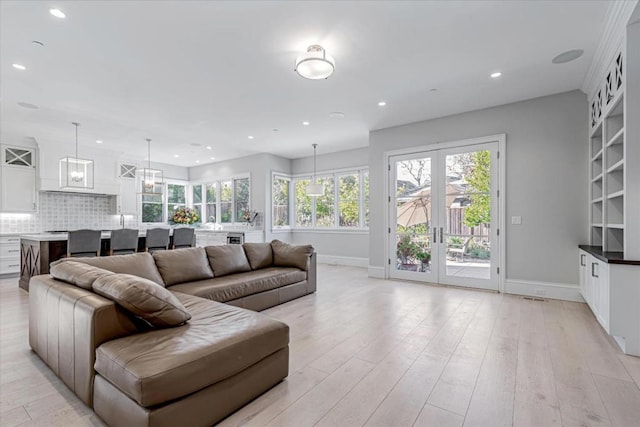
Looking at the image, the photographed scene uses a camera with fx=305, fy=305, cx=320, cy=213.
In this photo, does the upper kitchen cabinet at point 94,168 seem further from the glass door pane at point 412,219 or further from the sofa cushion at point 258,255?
the glass door pane at point 412,219

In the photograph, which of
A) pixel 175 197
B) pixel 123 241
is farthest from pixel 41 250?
pixel 175 197

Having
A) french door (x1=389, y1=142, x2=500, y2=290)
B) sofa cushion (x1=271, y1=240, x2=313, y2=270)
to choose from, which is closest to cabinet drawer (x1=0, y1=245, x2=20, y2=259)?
sofa cushion (x1=271, y1=240, x2=313, y2=270)

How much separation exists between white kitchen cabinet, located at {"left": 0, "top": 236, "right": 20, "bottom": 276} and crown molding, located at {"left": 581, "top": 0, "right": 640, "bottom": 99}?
9418 millimetres

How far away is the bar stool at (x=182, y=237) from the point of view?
607cm

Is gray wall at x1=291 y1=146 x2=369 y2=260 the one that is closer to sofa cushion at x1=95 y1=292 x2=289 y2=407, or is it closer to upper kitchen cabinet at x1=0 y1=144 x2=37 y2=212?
sofa cushion at x1=95 y1=292 x2=289 y2=407

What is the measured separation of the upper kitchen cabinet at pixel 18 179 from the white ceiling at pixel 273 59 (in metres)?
0.95

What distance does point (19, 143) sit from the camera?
6363 millimetres

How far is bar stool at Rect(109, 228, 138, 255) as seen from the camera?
5.11 metres

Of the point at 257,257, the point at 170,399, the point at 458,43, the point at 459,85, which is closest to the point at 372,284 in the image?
the point at 257,257

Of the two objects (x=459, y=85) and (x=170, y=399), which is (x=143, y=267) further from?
(x=459, y=85)

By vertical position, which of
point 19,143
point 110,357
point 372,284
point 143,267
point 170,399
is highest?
point 19,143

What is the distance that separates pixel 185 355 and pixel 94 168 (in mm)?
7548

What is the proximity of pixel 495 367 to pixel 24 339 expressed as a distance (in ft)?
13.9

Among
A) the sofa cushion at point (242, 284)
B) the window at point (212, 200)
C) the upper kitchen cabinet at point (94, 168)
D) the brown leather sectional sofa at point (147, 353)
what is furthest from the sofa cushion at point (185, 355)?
the window at point (212, 200)
